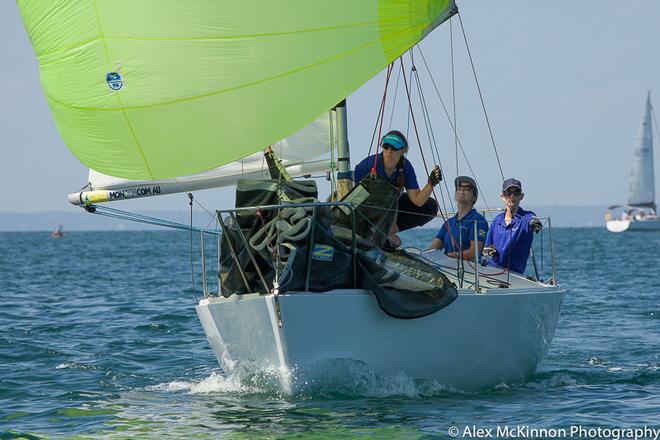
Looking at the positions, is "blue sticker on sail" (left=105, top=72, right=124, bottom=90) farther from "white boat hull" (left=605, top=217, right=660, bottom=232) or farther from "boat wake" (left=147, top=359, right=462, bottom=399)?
"white boat hull" (left=605, top=217, right=660, bottom=232)

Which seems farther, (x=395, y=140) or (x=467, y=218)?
(x=467, y=218)

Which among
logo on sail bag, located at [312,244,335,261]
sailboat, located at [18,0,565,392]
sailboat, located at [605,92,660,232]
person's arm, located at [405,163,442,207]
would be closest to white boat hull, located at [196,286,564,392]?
sailboat, located at [18,0,565,392]

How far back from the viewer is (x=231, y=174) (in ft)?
34.2

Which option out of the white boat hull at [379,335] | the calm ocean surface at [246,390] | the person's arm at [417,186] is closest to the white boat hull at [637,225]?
the calm ocean surface at [246,390]

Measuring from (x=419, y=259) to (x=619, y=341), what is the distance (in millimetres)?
5227

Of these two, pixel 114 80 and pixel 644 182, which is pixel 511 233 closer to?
pixel 114 80

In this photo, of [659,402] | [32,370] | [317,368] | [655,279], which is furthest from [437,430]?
[655,279]

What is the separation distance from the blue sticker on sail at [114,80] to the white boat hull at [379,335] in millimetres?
1974

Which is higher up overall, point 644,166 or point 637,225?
point 644,166

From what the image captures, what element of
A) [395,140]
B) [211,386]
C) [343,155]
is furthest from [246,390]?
[395,140]

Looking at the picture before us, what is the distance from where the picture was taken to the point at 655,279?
2505cm

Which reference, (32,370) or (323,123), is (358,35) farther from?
(32,370)

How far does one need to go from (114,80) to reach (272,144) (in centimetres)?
143

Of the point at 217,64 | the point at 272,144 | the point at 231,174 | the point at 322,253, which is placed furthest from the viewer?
the point at 231,174
